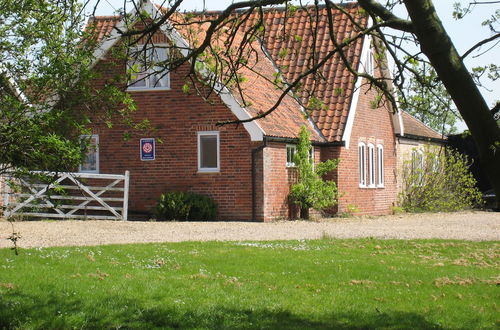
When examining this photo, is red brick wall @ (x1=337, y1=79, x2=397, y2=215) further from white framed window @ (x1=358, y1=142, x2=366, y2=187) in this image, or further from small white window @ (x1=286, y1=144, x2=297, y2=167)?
small white window @ (x1=286, y1=144, x2=297, y2=167)

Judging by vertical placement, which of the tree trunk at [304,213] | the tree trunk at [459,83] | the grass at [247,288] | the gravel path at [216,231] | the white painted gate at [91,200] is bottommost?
the grass at [247,288]

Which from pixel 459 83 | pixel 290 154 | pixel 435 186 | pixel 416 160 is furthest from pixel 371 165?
pixel 459 83

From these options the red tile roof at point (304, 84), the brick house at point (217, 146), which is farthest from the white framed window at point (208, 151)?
the red tile roof at point (304, 84)

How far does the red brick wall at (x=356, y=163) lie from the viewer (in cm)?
2842

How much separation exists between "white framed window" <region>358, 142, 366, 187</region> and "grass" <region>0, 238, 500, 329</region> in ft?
46.7

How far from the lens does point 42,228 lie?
800 inches

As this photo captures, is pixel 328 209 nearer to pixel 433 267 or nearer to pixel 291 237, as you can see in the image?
pixel 291 237

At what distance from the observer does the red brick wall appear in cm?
2842

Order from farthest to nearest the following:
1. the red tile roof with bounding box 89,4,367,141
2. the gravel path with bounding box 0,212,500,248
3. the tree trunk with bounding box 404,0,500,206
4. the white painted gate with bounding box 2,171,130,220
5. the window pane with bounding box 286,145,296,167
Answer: the window pane with bounding box 286,145,296,167, the red tile roof with bounding box 89,4,367,141, the white painted gate with bounding box 2,171,130,220, the gravel path with bounding box 0,212,500,248, the tree trunk with bounding box 404,0,500,206

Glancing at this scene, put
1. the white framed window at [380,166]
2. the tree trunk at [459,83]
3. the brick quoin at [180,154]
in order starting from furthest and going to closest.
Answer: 1. the white framed window at [380,166]
2. the brick quoin at [180,154]
3. the tree trunk at [459,83]

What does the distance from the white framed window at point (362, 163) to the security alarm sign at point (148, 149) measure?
800 centimetres

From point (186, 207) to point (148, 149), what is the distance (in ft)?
8.13

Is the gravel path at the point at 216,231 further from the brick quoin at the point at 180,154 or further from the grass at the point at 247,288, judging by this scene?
the grass at the point at 247,288

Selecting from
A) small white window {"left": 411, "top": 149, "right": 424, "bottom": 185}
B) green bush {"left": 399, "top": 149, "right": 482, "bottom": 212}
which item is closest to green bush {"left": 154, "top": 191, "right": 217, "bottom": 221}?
green bush {"left": 399, "top": 149, "right": 482, "bottom": 212}
